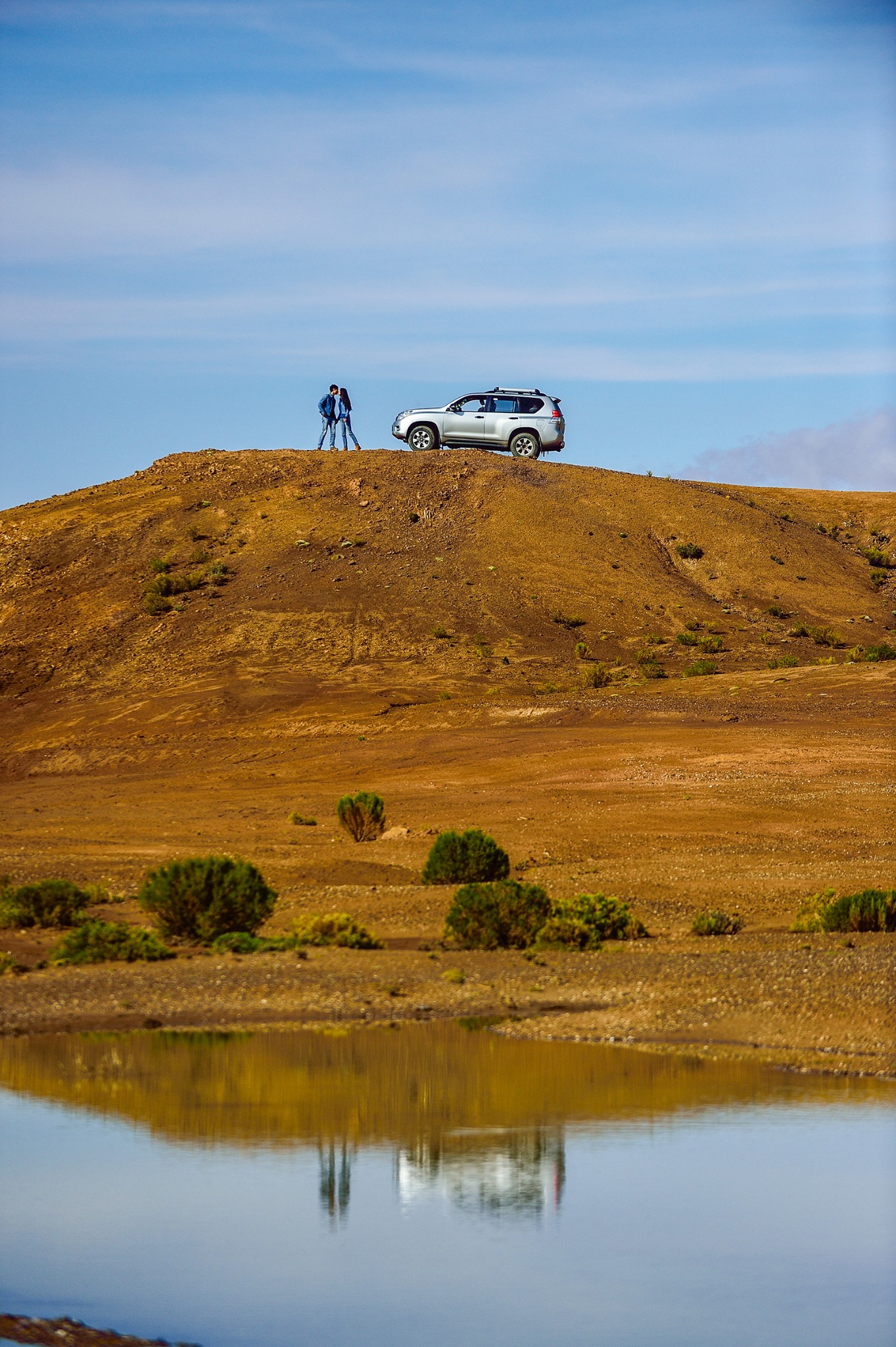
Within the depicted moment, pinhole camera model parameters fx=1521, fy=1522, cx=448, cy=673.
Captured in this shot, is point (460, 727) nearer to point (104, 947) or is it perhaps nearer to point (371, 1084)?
point (104, 947)

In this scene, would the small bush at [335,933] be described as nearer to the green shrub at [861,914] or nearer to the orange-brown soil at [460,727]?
the orange-brown soil at [460,727]

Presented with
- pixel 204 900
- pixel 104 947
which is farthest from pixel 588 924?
pixel 104 947

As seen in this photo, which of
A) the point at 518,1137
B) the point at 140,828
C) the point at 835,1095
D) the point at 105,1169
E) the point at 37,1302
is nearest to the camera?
the point at 37,1302

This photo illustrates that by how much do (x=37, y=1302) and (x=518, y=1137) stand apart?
397cm

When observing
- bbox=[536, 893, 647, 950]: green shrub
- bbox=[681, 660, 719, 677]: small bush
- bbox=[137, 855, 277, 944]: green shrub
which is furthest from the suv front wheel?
bbox=[137, 855, 277, 944]: green shrub

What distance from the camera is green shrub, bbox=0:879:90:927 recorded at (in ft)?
63.0

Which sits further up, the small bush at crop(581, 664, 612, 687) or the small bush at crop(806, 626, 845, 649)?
the small bush at crop(806, 626, 845, 649)

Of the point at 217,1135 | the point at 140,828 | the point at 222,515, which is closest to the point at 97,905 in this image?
the point at 140,828

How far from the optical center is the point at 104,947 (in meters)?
17.1

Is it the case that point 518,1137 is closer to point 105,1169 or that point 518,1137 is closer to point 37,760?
point 105,1169

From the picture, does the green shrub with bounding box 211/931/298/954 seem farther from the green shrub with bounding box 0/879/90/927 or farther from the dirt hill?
the dirt hill

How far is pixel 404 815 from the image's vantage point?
2809cm

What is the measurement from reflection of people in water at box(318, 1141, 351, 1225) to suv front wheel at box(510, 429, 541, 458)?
151 feet

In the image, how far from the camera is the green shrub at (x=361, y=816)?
85.1 feet
